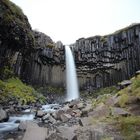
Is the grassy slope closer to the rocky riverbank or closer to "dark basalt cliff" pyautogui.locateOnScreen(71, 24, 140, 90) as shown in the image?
the rocky riverbank

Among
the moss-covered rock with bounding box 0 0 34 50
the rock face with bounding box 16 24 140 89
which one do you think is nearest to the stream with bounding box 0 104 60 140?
the moss-covered rock with bounding box 0 0 34 50

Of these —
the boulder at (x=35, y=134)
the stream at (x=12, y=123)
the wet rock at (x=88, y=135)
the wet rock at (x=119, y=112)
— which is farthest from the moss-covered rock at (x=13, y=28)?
the wet rock at (x=88, y=135)

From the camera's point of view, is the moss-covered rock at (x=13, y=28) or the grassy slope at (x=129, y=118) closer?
the grassy slope at (x=129, y=118)

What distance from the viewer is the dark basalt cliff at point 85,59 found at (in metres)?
38.7

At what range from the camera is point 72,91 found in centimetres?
4547

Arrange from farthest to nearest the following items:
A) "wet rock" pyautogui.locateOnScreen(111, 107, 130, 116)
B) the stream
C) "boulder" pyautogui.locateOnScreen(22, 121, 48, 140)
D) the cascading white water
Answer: the cascading white water, the stream, "wet rock" pyautogui.locateOnScreen(111, 107, 130, 116), "boulder" pyautogui.locateOnScreen(22, 121, 48, 140)

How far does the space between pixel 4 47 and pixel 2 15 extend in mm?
5438

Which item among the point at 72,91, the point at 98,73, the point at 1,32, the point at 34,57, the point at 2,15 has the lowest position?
the point at 72,91

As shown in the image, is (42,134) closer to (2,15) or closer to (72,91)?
(2,15)

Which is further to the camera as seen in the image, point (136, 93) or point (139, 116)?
point (136, 93)

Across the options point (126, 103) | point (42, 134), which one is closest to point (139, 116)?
point (126, 103)

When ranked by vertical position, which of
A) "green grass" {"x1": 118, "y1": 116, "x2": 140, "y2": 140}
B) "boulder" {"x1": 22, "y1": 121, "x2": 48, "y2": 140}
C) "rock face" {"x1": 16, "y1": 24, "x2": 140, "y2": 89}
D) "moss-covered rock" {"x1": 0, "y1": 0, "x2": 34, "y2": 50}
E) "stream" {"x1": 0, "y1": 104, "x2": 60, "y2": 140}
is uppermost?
"moss-covered rock" {"x1": 0, "y1": 0, "x2": 34, "y2": 50}

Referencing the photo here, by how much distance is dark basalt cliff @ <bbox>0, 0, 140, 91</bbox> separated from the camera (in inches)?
1524

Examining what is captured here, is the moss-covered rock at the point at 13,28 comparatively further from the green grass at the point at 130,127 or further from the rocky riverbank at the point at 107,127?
the green grass at the point at 130,127
